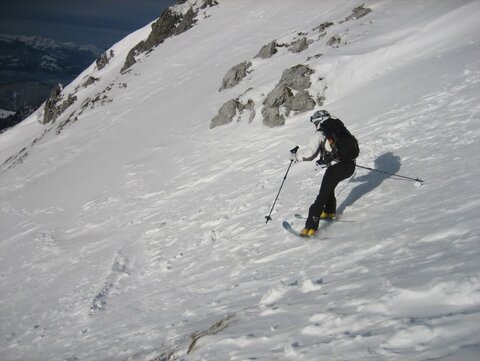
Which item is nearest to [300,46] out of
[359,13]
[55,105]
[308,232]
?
[359,13]

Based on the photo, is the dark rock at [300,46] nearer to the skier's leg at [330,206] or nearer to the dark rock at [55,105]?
the skier's leg at [330,206]

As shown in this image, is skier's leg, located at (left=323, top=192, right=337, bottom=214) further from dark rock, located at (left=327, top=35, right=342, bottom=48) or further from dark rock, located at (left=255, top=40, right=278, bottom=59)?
dark rock, located at (left=255, top=40, right=278, bottom=59)

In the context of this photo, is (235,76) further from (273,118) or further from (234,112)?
(273,118)

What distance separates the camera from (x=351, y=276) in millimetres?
6312

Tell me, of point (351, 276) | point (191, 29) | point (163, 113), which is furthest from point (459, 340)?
point (191, 29)

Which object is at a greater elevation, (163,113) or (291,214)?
(163,113)

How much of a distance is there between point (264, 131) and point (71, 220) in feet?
36.4

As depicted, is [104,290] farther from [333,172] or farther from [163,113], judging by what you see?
[163,113]

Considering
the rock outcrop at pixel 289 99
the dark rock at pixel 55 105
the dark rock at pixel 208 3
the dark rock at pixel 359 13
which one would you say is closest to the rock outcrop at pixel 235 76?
the dark rock at pixel 359 13

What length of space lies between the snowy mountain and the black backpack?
1.48m

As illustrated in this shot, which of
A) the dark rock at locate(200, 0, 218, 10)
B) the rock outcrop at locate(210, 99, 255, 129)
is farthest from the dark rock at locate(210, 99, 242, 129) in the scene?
the dark rock at locate(200, 0, 218, 10)

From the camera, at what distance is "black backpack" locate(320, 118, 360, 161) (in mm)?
8456

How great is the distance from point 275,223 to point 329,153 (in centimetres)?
305

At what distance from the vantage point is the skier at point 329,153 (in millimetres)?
8500
